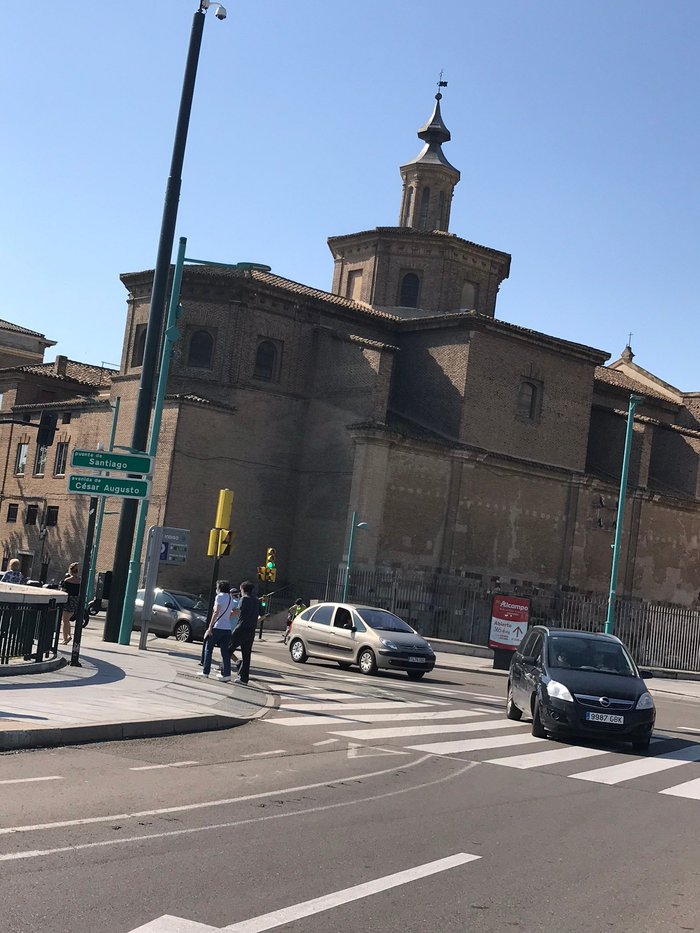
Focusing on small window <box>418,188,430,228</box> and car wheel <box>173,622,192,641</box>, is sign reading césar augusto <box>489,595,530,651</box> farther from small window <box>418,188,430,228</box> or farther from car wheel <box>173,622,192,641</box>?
small window <box>418,188,430,228</box>

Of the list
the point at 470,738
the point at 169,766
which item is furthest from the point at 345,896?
the point at 470,738

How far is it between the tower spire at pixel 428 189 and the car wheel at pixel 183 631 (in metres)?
32.2

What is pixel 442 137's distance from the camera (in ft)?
199

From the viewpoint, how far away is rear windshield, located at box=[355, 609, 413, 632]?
25767 millimetres

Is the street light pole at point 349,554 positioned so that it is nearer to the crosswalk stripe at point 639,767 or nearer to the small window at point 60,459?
the small window at point 60,459

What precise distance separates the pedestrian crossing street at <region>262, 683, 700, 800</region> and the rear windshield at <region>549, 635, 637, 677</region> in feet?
3.43

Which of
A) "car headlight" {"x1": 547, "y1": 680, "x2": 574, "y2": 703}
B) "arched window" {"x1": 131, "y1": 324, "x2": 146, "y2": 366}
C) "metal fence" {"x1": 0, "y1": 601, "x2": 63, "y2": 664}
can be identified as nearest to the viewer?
"car headlight" {"x1": 547, "y1": 680, "x2": 574, "y2": 703}

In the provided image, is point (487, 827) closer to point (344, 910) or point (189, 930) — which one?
point (344, 910)

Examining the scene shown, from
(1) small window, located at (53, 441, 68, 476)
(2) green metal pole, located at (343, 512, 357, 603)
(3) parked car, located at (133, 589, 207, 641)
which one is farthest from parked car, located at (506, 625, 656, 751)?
(1) small window, located at (53, 441, 68, 476)

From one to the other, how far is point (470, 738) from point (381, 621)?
1154 centimetres

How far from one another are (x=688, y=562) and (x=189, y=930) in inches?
2177

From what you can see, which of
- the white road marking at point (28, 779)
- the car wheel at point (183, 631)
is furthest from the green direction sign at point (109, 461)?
the car wheel at point (183, 631)

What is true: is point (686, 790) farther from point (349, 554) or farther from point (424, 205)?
point (424, 205)

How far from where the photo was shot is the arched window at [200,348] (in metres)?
49.0
